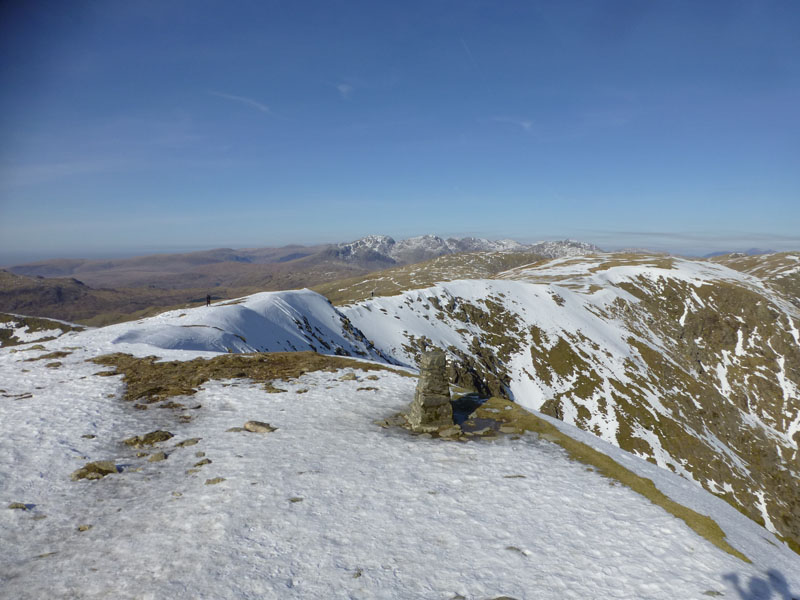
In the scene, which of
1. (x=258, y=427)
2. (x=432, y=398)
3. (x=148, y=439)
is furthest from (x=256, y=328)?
(x=432, y=398)

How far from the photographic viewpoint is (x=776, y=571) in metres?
12.3

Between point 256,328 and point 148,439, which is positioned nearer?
point 148,439

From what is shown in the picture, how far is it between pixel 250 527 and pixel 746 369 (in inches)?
5663

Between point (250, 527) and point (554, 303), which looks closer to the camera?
point (250, 527)

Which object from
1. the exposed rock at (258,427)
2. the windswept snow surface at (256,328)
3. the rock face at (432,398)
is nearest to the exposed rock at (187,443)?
the exposed rock at (258,427)

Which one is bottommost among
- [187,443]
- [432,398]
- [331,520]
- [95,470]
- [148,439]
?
[331,520]

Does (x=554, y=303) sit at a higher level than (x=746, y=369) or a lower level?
higher

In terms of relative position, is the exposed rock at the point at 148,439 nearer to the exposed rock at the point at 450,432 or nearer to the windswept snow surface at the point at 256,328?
the exposed rock at the point at 450,432

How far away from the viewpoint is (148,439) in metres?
16.6

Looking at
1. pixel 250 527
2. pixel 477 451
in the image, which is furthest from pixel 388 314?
pixel 250 527

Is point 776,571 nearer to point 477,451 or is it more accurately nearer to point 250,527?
point 477,451

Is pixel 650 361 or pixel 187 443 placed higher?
pixel 187 443

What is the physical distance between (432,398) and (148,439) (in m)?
13.1

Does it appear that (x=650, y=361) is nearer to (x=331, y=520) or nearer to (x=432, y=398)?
(x=432, y=398)
